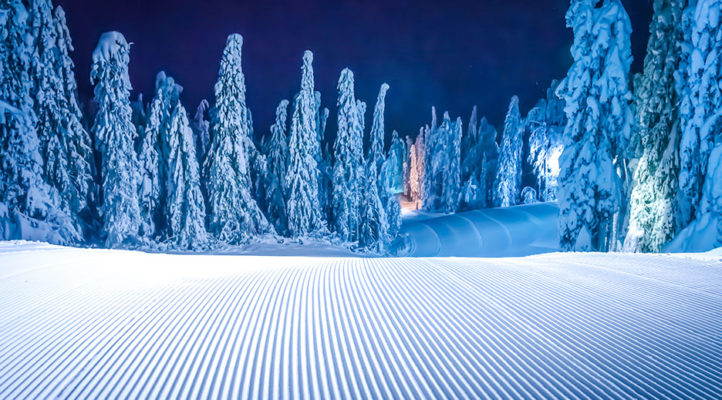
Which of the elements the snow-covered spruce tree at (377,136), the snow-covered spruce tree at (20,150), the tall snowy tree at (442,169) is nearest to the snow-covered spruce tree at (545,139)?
the tall snowy tree at (442,169)

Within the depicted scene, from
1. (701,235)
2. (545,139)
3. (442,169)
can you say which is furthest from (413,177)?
(701,235)

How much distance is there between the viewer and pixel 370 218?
2564 centimetres

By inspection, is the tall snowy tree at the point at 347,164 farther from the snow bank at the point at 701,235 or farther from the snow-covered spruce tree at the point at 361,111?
the snow bank at the point at 701,235

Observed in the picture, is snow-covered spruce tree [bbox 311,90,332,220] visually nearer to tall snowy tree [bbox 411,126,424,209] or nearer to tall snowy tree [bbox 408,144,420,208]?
tall snowy tree [bbox 411,126,424,209]

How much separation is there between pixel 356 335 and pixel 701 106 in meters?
14.9

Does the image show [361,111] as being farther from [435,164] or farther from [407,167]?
[407,167]

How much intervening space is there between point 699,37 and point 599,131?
4.06 metres

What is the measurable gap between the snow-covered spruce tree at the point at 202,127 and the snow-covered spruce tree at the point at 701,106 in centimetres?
2630

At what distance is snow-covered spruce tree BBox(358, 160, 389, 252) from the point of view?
83.0ft

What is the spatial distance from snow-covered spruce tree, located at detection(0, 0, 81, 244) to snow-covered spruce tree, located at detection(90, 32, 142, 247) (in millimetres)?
3500

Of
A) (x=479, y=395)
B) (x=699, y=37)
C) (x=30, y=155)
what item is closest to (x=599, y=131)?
(x=699, y=37)

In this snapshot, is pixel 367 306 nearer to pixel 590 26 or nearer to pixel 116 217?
pixel 590 26

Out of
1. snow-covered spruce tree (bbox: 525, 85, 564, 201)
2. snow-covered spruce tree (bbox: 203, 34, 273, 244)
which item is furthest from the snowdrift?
snow-covered spruce tree (bbox: 525, 85, 564, 201)

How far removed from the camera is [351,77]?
23.9m
